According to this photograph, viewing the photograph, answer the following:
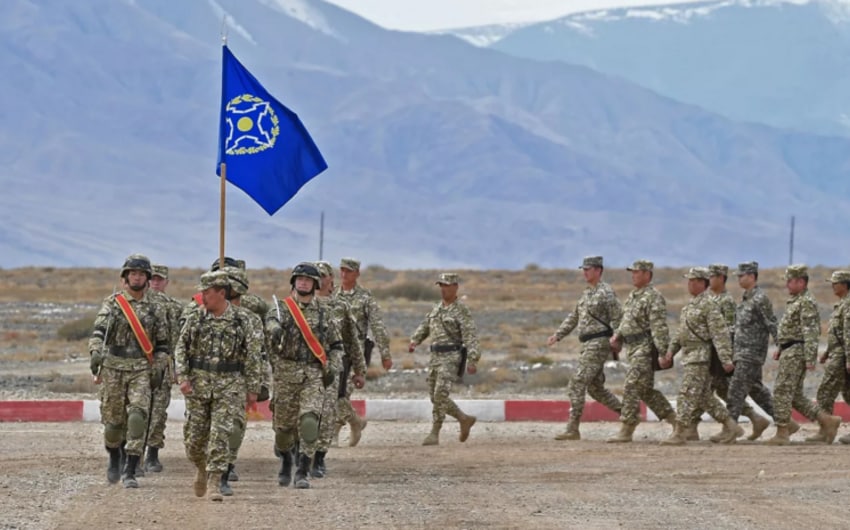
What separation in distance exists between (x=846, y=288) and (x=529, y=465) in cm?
408

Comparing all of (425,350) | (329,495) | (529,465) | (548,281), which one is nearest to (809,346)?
(529,465)

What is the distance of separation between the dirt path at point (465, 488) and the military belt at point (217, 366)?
92 cm

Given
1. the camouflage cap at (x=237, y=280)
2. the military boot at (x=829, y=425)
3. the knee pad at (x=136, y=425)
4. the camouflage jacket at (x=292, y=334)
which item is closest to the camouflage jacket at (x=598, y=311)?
the military boot at (x=829, y=425)

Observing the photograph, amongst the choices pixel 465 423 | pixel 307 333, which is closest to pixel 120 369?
pixel 307 333

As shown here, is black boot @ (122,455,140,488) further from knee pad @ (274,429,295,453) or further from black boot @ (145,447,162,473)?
black boot @ (145,447,162,473)

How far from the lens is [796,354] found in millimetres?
18828

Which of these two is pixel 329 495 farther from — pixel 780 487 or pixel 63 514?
pixel 780 487

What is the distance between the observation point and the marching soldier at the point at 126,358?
48.2 feet

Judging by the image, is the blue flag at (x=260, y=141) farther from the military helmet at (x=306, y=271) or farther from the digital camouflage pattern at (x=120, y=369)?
the digital camouflage pattern at (x=120, y=369)

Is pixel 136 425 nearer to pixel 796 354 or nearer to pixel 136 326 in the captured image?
pixel 136 326

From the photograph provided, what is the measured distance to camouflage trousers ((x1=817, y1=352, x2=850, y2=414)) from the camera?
1871 cm

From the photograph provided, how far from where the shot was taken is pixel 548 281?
90875 mm

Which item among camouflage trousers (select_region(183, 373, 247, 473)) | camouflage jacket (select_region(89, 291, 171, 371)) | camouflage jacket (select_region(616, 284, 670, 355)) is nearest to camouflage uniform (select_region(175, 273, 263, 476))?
camouflage trousers (select_region(183, 373, 247, 473))

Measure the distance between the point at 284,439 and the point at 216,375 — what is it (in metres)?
1.65
